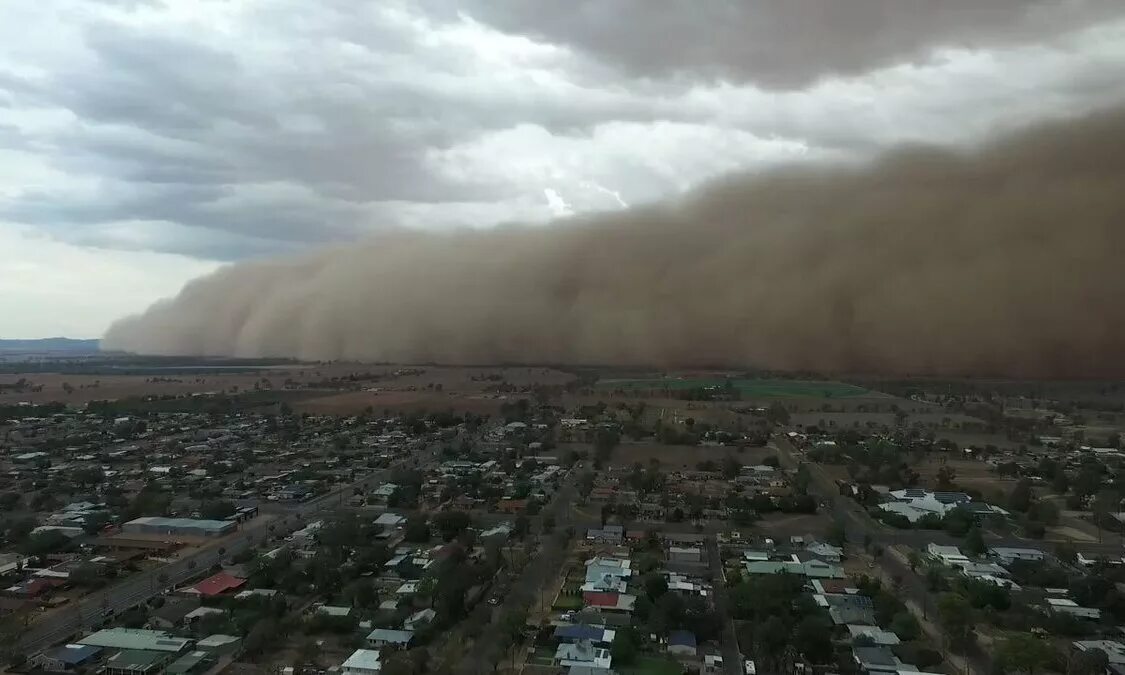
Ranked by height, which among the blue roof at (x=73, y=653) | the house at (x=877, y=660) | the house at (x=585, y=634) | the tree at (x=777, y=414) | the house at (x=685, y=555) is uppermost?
the tree at (x=777, y=414)

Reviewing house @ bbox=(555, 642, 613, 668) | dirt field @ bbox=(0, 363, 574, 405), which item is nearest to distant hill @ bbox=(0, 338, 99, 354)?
dirt field @ bbox=(0, 363, 574, 405)

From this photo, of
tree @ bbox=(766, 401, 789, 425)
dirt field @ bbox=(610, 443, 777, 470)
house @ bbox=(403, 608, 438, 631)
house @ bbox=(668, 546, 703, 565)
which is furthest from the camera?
tree @ bbox=(766, 401, 789, 425)

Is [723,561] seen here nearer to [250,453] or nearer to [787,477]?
[787,477]

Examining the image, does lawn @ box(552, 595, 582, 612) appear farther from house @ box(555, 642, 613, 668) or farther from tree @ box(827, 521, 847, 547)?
tree @ box(827, 521, 847, 547)

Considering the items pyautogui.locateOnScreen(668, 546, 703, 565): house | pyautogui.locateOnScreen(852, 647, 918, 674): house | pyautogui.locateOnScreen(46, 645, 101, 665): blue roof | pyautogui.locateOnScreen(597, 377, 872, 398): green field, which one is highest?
pyautogui.locateOnScreen(597, 377, 872, 398): green field

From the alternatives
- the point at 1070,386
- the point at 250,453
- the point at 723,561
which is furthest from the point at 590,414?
the point at 1070,386

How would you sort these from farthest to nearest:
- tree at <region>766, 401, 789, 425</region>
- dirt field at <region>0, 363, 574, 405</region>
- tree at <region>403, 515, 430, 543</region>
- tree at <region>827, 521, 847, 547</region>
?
dirt field at <region>0, 363, 574, 405</region>, tree at <region>766, 401, 789, 425</region>, tree at <region>403, 515, 430, 543</region>, tree at <region>827, 521, 847, 547</region>

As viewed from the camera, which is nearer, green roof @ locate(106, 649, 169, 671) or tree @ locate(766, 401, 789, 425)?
green roof @ locate(106, 649, 169, 671)

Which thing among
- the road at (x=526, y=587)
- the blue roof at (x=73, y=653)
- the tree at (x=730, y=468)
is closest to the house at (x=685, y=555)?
the road at (x=526, y=587)

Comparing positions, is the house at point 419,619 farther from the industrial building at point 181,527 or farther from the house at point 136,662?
the industrial building at point 181,527
